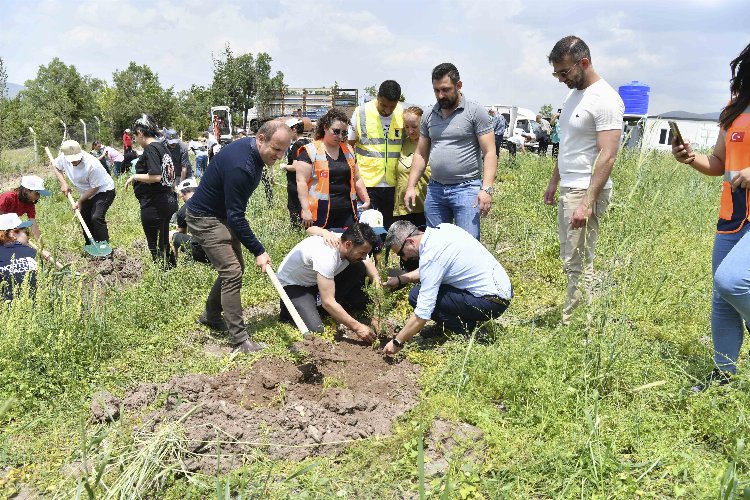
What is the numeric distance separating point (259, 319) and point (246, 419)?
1.83 metres

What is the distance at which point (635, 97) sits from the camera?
34.7ft

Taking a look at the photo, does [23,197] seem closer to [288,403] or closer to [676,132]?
[288,403]

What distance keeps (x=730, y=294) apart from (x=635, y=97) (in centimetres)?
955

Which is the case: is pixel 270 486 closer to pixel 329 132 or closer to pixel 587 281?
pixel 587 281

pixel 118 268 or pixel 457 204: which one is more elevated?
pixel 457 204

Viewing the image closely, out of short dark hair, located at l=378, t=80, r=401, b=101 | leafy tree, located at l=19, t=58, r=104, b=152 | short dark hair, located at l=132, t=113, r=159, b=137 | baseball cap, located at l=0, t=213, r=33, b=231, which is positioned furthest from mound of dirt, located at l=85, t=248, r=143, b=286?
leafy tree, located at l=19, t=58, r=104, b=152

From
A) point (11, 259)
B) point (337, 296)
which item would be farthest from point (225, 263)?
point (11, 259)

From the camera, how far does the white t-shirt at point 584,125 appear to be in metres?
3.24

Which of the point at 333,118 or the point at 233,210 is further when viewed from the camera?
the point at 333,118

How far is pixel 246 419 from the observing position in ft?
8.95

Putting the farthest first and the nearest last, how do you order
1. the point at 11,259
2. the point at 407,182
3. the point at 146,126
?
the point at 146,126
the point at 407,182
the point at 11,259

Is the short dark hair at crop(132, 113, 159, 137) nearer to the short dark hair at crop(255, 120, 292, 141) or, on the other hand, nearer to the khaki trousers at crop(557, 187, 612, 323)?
the short dark hair at crop(255, 120, 292, 141)

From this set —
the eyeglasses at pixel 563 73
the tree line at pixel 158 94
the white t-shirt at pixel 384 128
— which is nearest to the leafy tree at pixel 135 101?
the tree line at pixel 158 94

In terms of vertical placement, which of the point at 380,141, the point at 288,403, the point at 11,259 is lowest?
the point at 288,403
